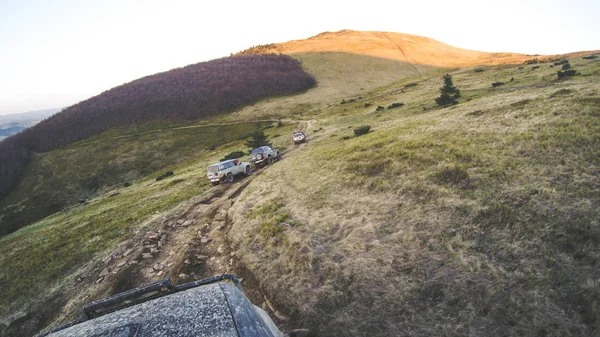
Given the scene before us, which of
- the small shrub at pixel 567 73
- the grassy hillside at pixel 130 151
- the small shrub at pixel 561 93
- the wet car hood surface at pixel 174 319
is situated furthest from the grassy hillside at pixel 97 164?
the wet car hood surface at pixel 174 319

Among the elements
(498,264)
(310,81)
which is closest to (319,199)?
(498,264)

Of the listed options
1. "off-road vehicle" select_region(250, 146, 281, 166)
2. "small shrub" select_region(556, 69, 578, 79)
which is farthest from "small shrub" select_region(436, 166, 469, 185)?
"small shrub" select_region(556, 69, 578, 79)

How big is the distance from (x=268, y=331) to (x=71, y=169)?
77.7 metres

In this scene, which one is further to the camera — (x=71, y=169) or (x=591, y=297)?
(x=71, y=169)

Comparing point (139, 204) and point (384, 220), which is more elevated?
point (384, 220)

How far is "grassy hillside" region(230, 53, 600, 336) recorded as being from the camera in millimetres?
7180

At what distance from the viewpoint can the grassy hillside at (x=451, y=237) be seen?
718cm

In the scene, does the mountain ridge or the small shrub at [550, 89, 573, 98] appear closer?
the small shrub at [550, 89, 573, 98]

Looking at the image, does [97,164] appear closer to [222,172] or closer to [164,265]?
[222,172]

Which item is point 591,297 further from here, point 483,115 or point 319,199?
point 483,115

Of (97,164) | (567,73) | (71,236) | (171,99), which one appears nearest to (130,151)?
(97,164)

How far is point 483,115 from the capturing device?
2191cm

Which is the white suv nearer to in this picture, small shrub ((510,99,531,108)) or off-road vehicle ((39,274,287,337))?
off-road vehicle ((39,274,287,337))

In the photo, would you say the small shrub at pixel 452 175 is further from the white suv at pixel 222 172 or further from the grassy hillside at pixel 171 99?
the grassy hillside at pixel 171 99
